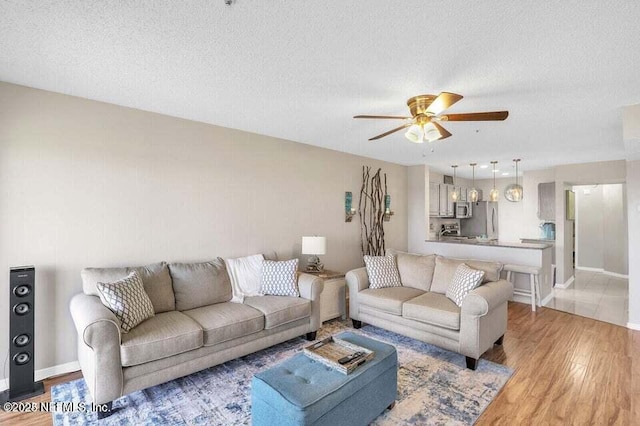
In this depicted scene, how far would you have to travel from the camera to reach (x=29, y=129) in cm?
277

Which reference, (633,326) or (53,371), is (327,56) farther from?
(633,326)

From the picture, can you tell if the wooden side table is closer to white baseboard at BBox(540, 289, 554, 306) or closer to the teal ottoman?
the teal ottoman

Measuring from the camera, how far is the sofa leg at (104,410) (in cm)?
226

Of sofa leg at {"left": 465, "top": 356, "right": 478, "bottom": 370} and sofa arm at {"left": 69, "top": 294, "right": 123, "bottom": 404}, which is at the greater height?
sofa arm at {"left": 69, "top": 294, "right": 123, "bottom": 404}

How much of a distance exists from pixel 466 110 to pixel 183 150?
10.2 ft

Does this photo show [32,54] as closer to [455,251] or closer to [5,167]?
[5,167]

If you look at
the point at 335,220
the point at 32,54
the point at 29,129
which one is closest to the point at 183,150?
the point at 29,129

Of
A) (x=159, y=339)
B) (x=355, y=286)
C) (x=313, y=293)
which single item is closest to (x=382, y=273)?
(x=355, y=286)

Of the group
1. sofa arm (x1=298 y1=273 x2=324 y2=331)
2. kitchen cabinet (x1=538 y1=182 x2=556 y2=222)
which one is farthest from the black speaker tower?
kitchen cabinet (x1=538 y1=182 x2=556 y2=222)

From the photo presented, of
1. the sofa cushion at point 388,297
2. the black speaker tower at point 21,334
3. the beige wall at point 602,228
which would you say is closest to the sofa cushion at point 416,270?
the sofa cushion at point 388,297

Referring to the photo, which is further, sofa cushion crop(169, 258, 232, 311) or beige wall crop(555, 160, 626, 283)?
beige wall crop(555, 160, 626, 283)

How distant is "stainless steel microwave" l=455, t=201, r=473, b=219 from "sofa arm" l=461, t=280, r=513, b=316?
5341mm

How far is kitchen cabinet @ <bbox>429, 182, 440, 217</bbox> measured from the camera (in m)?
7.31

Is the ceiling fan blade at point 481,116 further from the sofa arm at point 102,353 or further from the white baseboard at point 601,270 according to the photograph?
the white baseboard at point 601,270
